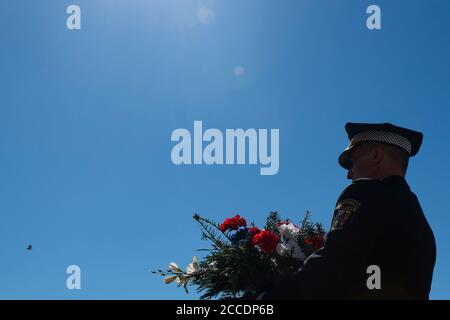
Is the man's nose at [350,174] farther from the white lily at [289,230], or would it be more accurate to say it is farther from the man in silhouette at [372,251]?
the white lily at [289,230]

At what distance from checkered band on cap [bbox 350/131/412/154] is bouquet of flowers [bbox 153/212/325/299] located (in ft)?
3.52

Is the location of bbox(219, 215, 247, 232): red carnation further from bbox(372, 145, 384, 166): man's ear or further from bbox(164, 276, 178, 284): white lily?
bbox(372, 145, 384, 166): man's ear

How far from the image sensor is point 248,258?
5.68 metres

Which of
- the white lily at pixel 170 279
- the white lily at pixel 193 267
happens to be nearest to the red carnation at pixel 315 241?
the white lily at pixel 193 267

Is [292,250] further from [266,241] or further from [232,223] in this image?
[232,223]

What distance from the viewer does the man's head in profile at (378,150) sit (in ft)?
17.9

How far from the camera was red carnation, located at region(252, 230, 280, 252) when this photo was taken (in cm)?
561

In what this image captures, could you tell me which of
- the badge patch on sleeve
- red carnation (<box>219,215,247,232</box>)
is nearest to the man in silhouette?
the badge patch on sleeve

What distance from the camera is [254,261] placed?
5.66 metres

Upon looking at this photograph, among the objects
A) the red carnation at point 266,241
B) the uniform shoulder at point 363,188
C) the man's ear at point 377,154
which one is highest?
the man's ear at point 377,154
